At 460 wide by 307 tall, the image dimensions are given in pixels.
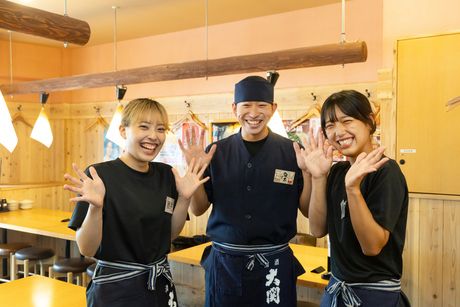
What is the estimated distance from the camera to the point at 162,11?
4.16m

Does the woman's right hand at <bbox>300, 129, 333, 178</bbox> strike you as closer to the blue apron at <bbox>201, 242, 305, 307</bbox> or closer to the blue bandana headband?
the blue bandana headband

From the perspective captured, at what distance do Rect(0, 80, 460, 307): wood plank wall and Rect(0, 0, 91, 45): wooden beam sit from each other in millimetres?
1834

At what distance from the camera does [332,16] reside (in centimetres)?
396

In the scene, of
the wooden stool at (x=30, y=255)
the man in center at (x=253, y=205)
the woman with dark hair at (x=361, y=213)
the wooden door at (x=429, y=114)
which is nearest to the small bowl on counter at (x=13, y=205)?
the wooden stool at (x=30, y=255)

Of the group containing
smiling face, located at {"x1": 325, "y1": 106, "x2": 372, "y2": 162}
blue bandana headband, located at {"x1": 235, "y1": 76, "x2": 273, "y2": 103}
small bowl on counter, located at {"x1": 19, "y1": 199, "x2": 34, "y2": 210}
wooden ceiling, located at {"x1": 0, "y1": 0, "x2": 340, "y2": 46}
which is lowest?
small bowl on counter, located at {"x1": 19, "y1": 199, "x2": 34, "y2": 210}

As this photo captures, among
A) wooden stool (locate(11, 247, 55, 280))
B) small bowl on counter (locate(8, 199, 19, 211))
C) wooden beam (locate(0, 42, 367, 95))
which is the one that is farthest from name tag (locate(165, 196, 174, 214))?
small bowl on counter (locate(8, 199, 19, 211))

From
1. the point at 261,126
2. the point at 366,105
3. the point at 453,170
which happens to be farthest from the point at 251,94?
the point at 453,170

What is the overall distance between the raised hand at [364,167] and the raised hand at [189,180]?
73 cm

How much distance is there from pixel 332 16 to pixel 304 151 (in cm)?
244

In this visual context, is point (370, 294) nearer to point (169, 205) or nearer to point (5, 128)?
point (169, 205)

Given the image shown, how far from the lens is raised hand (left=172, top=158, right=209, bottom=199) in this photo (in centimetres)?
194

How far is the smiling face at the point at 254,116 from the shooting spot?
6.75 feet

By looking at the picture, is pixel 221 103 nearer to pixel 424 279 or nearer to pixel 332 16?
pixel 332 16

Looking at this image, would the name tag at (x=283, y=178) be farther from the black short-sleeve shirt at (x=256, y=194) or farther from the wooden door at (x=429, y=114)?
the wooden door at (x=429, y=114)
